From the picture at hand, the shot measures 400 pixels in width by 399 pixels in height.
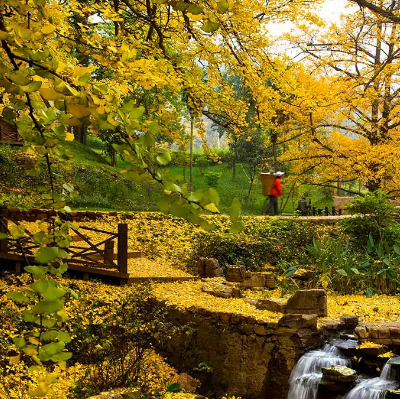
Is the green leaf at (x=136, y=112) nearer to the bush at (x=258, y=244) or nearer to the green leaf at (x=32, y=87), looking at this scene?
the green leaf at (x=32, y=87)

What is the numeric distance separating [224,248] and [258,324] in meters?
5.18

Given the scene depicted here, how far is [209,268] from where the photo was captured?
11.6 metres

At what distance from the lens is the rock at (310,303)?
8.11 m

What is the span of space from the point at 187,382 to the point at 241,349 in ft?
3.07

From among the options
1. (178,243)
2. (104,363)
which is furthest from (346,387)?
(178,243)

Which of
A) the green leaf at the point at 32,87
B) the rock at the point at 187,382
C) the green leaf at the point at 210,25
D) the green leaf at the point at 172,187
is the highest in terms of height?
the green leaf at the point at 210,25

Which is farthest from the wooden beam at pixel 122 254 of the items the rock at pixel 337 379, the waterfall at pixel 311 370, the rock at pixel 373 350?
the rock at pixel 373 350

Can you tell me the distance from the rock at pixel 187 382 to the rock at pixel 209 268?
3659 mm

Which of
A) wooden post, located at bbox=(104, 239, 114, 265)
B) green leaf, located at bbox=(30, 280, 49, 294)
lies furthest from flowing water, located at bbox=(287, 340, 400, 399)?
green leaf, located at bbox=(30, 280, 49, 294)

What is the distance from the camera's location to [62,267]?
1.52 m

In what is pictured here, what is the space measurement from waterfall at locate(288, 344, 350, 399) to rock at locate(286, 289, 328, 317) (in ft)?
2.73

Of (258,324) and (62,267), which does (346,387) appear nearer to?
(258,324)

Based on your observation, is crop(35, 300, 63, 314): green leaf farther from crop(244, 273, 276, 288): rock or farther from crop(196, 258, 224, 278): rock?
crop(196, 258, 224, 278): rock

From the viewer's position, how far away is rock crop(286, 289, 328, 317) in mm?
8109
